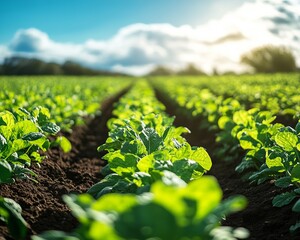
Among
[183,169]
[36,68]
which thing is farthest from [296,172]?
[36,68]

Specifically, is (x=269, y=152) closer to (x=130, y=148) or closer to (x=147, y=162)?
(x=130, y=148)

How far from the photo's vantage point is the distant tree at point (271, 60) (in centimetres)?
5881

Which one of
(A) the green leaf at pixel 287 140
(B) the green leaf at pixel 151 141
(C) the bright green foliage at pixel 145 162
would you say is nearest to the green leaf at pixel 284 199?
(A) the green leaf at pixel 287 140

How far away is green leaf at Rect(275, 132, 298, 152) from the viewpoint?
12.0 ft

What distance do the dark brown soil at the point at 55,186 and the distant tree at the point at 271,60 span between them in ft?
177

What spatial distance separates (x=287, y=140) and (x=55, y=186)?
243 centimetres

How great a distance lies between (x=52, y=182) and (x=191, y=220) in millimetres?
3242

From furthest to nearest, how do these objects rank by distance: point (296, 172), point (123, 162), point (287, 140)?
1. point (287, 140)
2. point (296, 172)
3. point (123, 162)

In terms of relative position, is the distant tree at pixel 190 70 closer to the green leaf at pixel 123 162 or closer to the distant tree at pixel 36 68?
the distant tree at pixel 36 68

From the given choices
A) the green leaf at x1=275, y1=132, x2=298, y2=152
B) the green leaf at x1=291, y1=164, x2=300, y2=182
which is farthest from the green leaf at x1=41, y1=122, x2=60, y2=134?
the green leaf at x1=291, y1=164, x2=300, y2=182

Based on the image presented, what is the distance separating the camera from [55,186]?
4691 millimetres

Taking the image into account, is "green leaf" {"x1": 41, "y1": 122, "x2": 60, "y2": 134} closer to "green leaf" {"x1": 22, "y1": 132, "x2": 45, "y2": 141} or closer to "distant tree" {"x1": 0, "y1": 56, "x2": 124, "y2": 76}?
"green leaf" {"x1": 22, "y1": 132, "x2": 45, "y2": 141}

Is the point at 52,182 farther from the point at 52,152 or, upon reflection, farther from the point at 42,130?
the point at 52,152

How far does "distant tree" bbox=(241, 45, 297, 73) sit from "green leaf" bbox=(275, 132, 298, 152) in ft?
189
